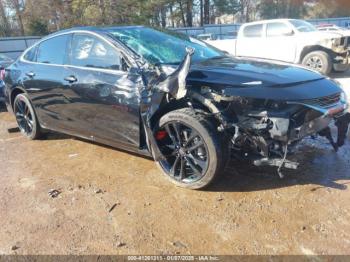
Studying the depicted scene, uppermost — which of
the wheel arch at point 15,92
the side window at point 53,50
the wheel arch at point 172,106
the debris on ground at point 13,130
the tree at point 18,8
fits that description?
the tree at point 18,8

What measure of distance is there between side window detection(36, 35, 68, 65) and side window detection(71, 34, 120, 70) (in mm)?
251

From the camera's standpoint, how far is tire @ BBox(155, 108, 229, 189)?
3398 mm

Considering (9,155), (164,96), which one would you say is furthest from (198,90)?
(9,155)

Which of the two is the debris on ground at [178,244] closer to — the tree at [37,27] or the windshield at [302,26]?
the windshield at [302,26]

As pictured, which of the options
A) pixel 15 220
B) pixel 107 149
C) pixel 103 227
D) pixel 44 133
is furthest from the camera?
pixel 44 133

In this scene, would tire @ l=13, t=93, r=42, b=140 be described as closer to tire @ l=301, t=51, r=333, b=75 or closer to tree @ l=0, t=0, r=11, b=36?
tire @ l=301, t=51, r=333, b=75

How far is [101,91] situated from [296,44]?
7.48 m

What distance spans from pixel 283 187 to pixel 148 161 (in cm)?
168

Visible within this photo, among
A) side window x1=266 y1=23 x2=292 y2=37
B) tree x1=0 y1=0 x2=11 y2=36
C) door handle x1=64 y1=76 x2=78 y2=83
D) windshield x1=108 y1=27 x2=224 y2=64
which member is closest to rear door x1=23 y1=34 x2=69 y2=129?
door handle x1=64 y1=76 x2=78 y2=83

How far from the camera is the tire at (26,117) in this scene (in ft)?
18.1

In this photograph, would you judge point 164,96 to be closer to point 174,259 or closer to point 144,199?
point 144,199

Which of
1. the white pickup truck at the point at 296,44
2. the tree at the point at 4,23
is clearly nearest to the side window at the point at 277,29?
the white pickup truck at the point at 296,44

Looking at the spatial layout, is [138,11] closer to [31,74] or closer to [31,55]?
[31,55]

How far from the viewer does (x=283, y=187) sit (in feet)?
11.9
